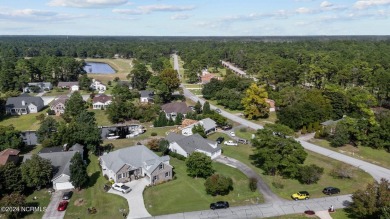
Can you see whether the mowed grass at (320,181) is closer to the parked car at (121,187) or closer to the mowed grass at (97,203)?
the parked car at (121,187)

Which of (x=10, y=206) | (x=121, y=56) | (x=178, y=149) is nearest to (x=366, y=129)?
(x=178, y=149)

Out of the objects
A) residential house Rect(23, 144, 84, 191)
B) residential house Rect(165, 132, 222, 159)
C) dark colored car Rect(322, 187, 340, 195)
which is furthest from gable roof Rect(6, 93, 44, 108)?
dark colored car Rect(322, 187, 340, 195)

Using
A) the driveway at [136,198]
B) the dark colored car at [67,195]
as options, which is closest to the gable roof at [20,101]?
the dark colored car at [67,195]

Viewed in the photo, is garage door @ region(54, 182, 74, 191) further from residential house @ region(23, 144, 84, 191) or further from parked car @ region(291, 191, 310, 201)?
parked car @ region(291, 191, 310, 201)

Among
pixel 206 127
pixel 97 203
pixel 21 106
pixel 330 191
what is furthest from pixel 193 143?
→ pixel 21 106

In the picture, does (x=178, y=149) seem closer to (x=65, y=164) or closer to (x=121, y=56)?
(x=65, y=164)

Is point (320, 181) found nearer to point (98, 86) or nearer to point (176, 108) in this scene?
point (176, 108)
